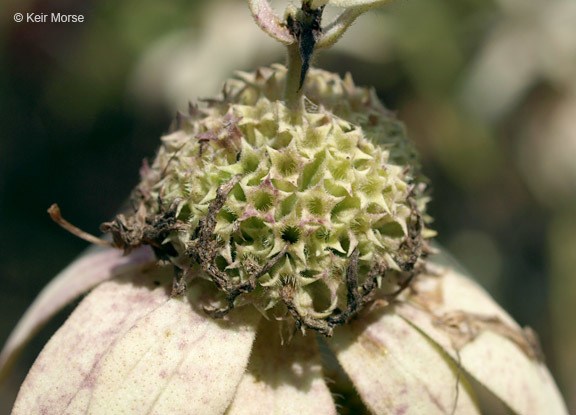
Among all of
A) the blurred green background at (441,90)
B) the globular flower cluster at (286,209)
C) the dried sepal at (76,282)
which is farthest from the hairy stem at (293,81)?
the blurred green background at (441,90)

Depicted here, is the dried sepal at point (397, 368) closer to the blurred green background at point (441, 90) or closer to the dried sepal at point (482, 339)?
the dried sepal at point (482, 339)

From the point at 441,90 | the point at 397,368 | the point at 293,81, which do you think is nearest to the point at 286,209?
the point at 293,81

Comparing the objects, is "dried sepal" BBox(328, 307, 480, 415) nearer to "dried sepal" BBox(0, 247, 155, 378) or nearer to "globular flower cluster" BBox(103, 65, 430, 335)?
"globular flower cluster" BBox(103, 65, 430, 335)

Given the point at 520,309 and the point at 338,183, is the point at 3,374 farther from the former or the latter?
the point at 520,309

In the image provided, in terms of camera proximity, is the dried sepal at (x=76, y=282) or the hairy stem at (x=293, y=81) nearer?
the hairy stem at (x=293, y=81)

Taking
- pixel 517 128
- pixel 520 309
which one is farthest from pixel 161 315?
pixel 520 309

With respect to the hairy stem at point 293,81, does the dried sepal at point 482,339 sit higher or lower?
lower

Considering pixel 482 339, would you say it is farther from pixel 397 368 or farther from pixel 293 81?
pixel 293 81

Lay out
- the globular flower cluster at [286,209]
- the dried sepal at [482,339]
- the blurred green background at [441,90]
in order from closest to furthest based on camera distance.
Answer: the globular flower cluster at [286,209]
the dried sepal at [482,339]
the blurred green background at [441,90]
